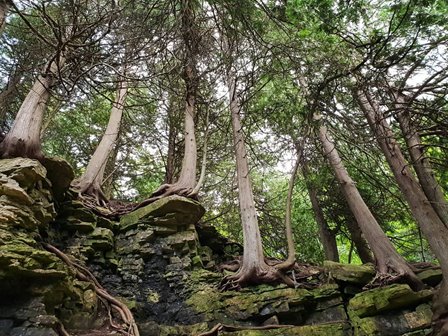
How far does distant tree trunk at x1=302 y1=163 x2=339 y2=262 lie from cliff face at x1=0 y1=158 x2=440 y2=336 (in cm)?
279

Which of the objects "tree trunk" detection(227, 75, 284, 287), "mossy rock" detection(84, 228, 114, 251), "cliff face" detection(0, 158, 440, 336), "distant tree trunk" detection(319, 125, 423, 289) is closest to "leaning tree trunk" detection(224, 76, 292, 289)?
"tree trunk" detection(227, 75, 284, 287)

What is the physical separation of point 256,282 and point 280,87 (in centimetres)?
376

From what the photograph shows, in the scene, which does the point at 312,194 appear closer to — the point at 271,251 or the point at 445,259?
Result: the point at 271,251

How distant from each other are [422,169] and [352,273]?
2005mm

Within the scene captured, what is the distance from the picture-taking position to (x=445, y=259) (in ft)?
14.1

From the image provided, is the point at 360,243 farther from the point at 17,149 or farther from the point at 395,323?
the point at 17,149

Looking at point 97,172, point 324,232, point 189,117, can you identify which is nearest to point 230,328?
point 97,172

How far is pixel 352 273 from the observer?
546 cm

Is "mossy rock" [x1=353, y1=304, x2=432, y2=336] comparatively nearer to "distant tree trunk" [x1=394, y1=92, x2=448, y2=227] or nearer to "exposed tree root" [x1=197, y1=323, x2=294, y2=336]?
"exposed tree root" [x1=197, y1=323, x2=294, y2=336]

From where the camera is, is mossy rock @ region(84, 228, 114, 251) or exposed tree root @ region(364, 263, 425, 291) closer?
exposed tree root @ region(364, 263, 425, 291)

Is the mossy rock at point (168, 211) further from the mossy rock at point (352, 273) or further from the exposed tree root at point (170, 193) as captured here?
the mossy rock at point (352, 273)

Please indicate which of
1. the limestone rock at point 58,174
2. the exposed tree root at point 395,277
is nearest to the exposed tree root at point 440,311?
the exposed tree root at point 395,277

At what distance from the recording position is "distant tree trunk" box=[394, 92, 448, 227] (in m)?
4.81

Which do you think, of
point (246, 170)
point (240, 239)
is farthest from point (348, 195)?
point (240, 239)
